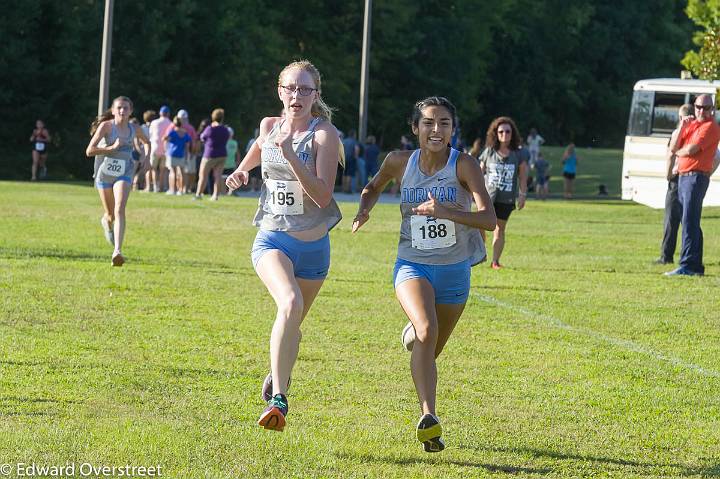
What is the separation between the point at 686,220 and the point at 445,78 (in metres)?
57.7

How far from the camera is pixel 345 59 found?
66625 mm

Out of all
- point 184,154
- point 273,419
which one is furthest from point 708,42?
point 273,419

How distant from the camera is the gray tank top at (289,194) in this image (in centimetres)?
777

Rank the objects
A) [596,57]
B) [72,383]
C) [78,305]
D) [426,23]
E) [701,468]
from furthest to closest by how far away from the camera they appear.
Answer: [596,57], [426,23], [78,305], [72,383], [701,468]

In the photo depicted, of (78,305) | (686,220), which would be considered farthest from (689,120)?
(78,305)

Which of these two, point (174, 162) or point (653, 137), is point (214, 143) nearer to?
point (174, 162)

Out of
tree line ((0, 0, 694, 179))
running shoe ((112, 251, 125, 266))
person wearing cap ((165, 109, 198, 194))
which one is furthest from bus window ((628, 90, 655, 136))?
running shoe ((112, 251, 125, 266))

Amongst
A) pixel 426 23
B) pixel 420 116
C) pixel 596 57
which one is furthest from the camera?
pixel 596 57

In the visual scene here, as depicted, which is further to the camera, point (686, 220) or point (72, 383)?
point (686, 220)

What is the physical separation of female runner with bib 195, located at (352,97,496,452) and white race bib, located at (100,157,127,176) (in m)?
8.68

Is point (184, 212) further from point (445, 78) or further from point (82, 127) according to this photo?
point (445, 78)

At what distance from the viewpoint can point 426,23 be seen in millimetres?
74000

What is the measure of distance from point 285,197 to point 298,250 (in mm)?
295

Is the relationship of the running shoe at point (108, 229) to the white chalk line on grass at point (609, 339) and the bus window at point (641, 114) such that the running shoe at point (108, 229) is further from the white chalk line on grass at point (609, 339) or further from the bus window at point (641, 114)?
the bus window at point (641, 114)
